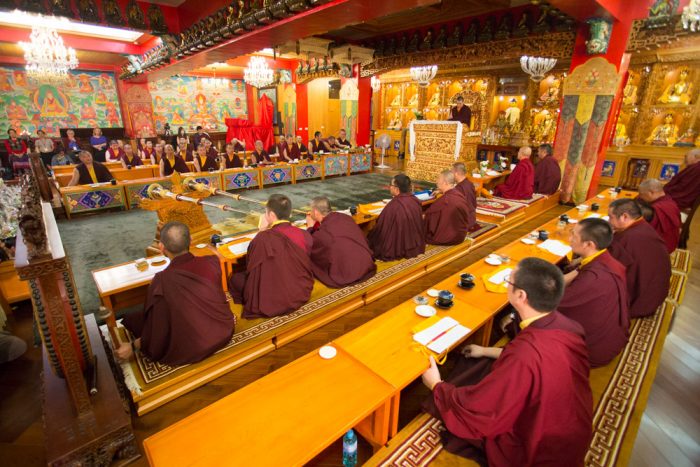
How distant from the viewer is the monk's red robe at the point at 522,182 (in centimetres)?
795

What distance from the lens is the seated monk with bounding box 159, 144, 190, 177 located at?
8.95 meters

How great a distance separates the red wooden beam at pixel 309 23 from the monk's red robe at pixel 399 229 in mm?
2777

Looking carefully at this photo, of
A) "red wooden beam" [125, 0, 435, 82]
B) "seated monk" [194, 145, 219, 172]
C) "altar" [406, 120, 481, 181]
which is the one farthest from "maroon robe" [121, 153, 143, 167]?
"altar" [406, 120, 481, 181]

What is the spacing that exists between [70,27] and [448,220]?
12377mm

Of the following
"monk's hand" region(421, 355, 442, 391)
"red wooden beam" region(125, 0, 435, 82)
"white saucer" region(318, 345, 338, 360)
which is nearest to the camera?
"monk's hand" region(421, 355, 442, 391)

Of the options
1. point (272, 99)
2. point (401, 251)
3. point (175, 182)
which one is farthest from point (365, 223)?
point (272, 99)

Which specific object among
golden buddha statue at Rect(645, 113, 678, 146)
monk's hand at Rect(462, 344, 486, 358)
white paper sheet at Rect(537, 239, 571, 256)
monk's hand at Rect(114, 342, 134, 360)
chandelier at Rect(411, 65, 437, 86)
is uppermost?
chandelier at Rect(411, 65, 437, 86)

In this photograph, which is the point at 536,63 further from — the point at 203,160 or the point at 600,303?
the point at 203,160

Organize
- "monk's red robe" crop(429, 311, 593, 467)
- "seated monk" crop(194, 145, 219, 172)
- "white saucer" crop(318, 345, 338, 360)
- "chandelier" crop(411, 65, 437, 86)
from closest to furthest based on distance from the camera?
1. "monk's red robe" crop(429, 311, 593, 467)
2. "white saucer" crop(318, 345, 338, 360)
3. "seated monk" crop(194, 145, 219, 172)
4. "chandelier" crop(411, 65, 437, 86)

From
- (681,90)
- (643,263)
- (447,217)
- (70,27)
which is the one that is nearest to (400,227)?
(447,217)

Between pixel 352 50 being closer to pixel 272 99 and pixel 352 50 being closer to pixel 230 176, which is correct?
pixel 230 176

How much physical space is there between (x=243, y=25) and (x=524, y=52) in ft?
21.7

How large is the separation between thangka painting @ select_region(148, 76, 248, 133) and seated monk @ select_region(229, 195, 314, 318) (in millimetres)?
15743

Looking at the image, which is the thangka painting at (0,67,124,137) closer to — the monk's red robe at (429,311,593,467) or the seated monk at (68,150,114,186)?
the seated monk at (68,150,114,186)
